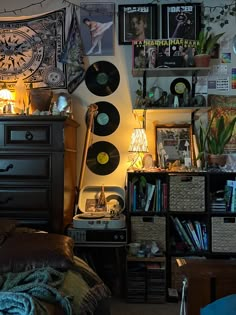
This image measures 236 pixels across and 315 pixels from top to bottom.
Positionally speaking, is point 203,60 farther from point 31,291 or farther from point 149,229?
point 31,291

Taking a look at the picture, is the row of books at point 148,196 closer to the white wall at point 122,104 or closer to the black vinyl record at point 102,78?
the white wall at point 122,104

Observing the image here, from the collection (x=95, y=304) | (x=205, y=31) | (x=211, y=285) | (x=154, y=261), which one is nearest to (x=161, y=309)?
(x=154, y=261)

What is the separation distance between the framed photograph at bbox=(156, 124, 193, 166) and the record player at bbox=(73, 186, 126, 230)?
492 millimetres

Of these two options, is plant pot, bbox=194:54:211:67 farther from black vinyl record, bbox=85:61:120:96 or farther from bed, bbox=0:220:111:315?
bed, bbox=0:220:111:315

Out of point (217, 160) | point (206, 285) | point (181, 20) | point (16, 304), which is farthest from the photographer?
point (181, 20)

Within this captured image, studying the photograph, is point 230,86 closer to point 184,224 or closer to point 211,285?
point 184,224

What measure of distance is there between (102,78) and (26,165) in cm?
109

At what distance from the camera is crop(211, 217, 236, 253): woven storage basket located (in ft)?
9.30

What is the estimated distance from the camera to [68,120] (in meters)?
2.74

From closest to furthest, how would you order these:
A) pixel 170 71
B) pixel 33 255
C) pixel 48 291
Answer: pixel 48 291 < pixel 33 255 < pixel 170 71

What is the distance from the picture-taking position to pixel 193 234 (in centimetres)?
292

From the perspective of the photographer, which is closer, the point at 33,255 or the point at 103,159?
the point at 33,255

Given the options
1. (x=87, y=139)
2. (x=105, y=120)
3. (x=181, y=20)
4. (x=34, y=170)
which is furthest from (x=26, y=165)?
(x=181, y=20)

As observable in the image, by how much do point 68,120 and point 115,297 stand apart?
Result: 4.56ft
